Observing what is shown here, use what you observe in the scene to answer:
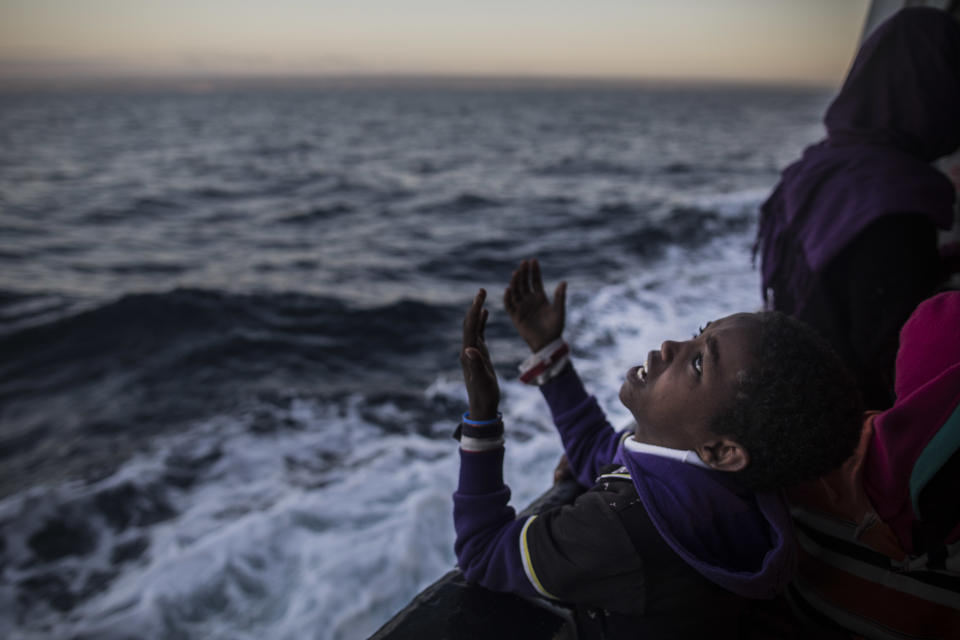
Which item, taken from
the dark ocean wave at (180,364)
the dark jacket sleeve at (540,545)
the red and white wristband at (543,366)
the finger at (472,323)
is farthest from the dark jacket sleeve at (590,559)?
the dark ocean wave at (180,364)

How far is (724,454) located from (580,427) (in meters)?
0.66

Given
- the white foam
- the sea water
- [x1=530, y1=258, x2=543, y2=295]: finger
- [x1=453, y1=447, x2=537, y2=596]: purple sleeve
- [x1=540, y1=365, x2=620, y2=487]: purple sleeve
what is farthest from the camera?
the sea water

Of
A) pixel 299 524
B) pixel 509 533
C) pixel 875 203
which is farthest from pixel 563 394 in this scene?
pixel 299 524

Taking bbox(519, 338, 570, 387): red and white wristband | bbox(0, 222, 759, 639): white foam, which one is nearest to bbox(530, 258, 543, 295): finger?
bbox(519, 338, 570, 387): red and white wristband

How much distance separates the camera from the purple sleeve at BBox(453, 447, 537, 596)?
1.33 meters

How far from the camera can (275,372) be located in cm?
543

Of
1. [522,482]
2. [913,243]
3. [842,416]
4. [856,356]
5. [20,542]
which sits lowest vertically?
[20,542]

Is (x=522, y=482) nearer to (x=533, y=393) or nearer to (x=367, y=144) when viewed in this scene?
(x=533, y=393)

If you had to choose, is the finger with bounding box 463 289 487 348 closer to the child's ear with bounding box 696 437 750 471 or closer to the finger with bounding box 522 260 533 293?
the finger with bounding box 522 260 533 293

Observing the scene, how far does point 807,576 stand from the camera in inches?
53.0

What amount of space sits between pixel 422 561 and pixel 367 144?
26.8m

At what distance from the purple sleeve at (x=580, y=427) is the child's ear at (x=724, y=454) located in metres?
0.56

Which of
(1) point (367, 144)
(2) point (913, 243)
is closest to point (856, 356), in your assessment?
(2) point (913, 243)

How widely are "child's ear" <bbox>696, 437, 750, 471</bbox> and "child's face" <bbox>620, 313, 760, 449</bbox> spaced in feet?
0.05
